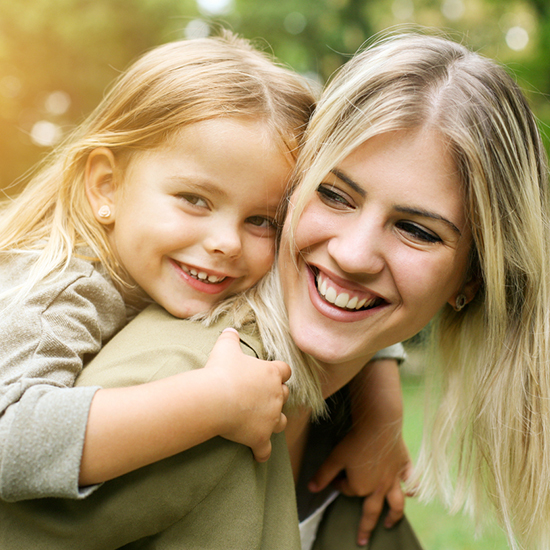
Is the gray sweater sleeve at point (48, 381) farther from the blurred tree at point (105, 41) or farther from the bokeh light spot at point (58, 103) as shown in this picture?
the bokeh light spot at point (58, 103)

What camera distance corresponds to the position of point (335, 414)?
2443 millimetres

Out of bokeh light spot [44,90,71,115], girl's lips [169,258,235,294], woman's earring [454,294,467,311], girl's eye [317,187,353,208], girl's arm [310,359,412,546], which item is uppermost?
girl's eye [317,187,353,208]

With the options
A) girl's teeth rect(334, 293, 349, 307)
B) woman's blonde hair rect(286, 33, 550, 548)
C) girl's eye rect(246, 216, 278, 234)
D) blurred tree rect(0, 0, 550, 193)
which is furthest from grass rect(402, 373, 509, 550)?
blurred tree rect(0, 0, 550, 193)

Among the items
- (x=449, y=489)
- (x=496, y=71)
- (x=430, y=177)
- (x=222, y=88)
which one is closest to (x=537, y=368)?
(x=449, y=489)

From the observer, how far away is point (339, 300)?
1.78m

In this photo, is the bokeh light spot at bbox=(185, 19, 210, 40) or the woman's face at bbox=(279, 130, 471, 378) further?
the bokeh light spot at bbox=(185, 19, 210, 40)

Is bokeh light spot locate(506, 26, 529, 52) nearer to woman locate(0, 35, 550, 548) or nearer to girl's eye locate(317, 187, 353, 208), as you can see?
woman locate(0, 35, 550, 548)

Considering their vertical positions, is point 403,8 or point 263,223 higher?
point 403,8

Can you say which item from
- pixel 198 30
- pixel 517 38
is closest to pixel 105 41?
pixel 198 30

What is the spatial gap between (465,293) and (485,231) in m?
0.36

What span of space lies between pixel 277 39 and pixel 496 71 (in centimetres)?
1044

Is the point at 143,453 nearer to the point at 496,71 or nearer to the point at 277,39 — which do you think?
the point at 496,71

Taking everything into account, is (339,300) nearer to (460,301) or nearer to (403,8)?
(460,301)

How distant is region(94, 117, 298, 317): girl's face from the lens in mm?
1963
